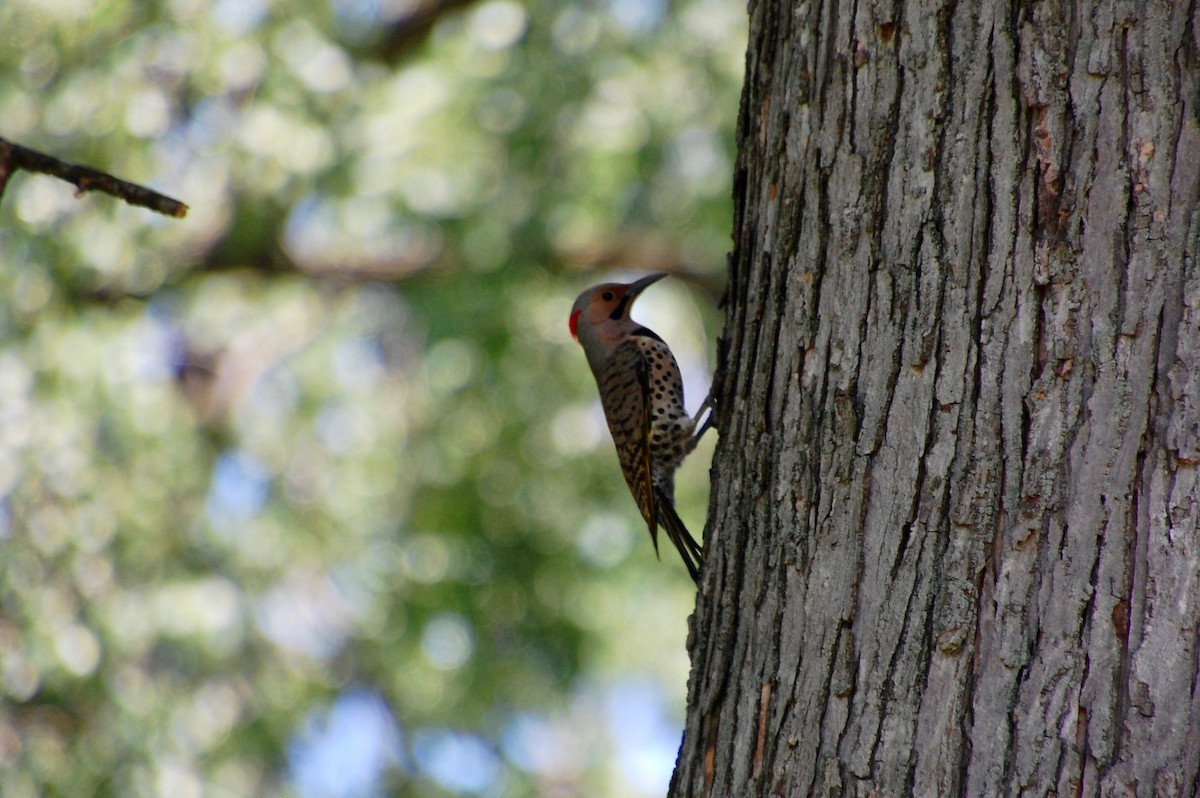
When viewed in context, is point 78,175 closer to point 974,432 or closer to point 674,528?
point 974,432

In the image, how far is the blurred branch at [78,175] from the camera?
268 cm

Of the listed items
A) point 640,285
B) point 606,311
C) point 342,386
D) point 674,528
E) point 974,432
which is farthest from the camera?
point 342,386

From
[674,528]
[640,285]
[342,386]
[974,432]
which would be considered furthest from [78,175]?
[342,386]

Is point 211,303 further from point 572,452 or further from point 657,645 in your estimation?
point 657,645

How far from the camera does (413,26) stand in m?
8.20

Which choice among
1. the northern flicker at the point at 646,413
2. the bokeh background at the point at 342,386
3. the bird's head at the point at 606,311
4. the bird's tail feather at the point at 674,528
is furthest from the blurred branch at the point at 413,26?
the bird's tail feather at the point at 674,528

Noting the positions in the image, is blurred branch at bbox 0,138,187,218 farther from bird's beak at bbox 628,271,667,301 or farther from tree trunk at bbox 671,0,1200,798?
bird's beak at bbox 628,271,667,301

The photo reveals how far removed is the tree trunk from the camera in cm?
194

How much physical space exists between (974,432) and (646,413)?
2804 mm

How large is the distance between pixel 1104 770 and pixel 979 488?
462 millimetres

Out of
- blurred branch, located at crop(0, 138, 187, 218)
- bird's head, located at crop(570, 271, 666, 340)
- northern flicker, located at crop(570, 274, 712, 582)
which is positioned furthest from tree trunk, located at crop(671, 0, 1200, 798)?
bird's head, located at crop(570, 271, 666, 340)

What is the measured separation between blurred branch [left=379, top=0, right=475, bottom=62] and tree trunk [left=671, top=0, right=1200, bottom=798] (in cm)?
600

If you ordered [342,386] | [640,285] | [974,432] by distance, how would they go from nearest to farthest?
[974,432] < [640,285] < [342,386]

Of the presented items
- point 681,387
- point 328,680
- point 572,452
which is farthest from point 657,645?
point 681,387
